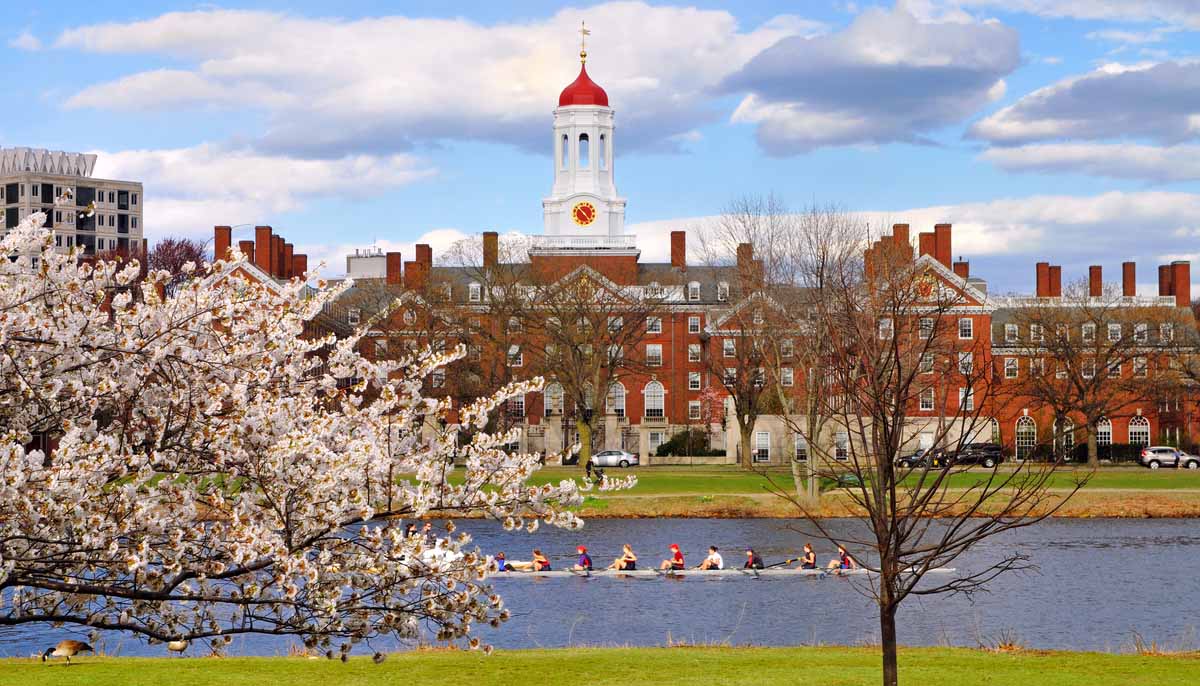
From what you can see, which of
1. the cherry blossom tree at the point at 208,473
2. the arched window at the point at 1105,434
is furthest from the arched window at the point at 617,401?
the cherry blossom tree at the point at 208,473

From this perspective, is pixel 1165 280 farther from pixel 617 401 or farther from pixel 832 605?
pixel 832 605

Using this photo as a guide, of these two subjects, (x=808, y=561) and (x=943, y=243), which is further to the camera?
(x=943, y=243)

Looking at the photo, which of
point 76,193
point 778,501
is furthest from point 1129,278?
point 76,193

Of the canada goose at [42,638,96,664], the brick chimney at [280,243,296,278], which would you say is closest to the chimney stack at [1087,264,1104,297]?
the brick chimney at [280,243,296,278]

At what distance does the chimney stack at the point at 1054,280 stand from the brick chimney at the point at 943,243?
14.4 meters

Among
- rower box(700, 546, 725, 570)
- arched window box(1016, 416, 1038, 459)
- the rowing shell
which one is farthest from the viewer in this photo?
arched window box(1016, 416, 1038, 459)

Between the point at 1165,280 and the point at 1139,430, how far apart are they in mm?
18356

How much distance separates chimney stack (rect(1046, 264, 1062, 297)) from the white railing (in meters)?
30.7

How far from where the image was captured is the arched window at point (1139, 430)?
9472 centimetres

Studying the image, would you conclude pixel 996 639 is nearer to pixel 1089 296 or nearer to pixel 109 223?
pixel 1089 296

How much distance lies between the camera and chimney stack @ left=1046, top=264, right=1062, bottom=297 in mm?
104875

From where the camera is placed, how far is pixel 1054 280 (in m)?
106

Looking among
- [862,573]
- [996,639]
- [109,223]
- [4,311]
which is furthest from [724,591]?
[109,223]

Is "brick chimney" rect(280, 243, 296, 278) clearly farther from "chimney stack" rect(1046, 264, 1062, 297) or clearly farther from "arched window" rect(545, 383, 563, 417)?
"chimney stack" rect(1046, 264, 1062, 297)
